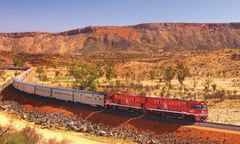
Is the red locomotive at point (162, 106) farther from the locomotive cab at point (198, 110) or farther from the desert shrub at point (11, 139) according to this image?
the desert shrub at point (11, 139)

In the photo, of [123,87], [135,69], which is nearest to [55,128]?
[123,87]

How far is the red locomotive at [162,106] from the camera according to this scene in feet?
124

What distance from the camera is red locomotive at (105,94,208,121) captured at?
37719mm

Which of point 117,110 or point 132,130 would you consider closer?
point 132,130

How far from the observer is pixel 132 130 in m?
40.5

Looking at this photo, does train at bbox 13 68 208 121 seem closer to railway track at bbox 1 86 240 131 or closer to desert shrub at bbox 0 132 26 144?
railway track at bbox 1 86 240 131

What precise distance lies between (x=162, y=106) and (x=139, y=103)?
3.54 meters

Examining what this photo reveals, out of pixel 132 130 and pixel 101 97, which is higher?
pixel 101 97

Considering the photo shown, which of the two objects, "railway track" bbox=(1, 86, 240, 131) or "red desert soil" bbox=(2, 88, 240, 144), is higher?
"railway track" bbox=(1, 86, 240, 131)

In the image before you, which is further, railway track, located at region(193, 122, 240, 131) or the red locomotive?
the red locomotive

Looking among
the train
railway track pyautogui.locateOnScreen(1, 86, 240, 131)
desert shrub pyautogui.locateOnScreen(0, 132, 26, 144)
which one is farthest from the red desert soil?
desert shrub pyautogui.locateOnScreen(0, 132, 26, 144)

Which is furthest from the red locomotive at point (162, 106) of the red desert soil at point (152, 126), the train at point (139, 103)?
the red desert soil at point (152, 126)

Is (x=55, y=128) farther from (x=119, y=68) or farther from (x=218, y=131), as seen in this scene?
(x=119, y=68)

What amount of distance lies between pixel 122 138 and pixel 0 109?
86.1ft
